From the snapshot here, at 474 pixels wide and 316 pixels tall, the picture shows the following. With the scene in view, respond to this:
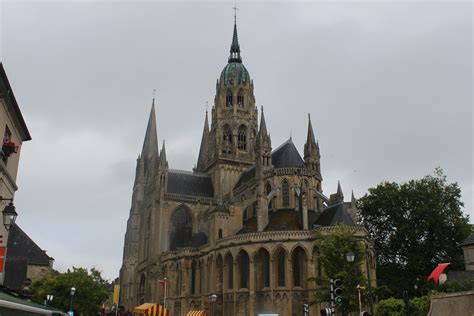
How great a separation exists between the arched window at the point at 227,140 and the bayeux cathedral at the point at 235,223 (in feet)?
0.50

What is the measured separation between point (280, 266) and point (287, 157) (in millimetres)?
15616

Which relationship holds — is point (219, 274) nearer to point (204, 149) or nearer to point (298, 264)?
point (298, 264)

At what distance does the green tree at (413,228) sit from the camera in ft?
172

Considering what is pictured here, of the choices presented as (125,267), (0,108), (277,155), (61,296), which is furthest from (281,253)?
(125,267)

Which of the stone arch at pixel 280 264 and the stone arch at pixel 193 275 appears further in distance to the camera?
the stone arch at pixel 193 275

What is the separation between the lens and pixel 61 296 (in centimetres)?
4509

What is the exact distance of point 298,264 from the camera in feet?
156

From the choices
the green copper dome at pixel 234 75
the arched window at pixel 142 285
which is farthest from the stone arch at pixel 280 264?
the green copper dome at pixel 234 75

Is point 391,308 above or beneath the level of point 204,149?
beneath

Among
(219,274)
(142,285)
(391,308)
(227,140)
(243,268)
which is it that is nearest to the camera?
(391,308)

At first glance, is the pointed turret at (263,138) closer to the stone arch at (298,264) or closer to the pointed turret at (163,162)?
the stone arch at (298,264)

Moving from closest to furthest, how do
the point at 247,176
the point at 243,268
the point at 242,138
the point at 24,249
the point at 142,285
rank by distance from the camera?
the point at 243,268 → the point at 24,249 → the point at 247,176 → the point at 142,285 → the point at 242,138

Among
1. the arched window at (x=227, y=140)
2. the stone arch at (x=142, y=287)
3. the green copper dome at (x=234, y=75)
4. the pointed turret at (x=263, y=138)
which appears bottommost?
the stone arch at (x=142, y=287)

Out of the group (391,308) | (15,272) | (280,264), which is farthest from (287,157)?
(391,308)
